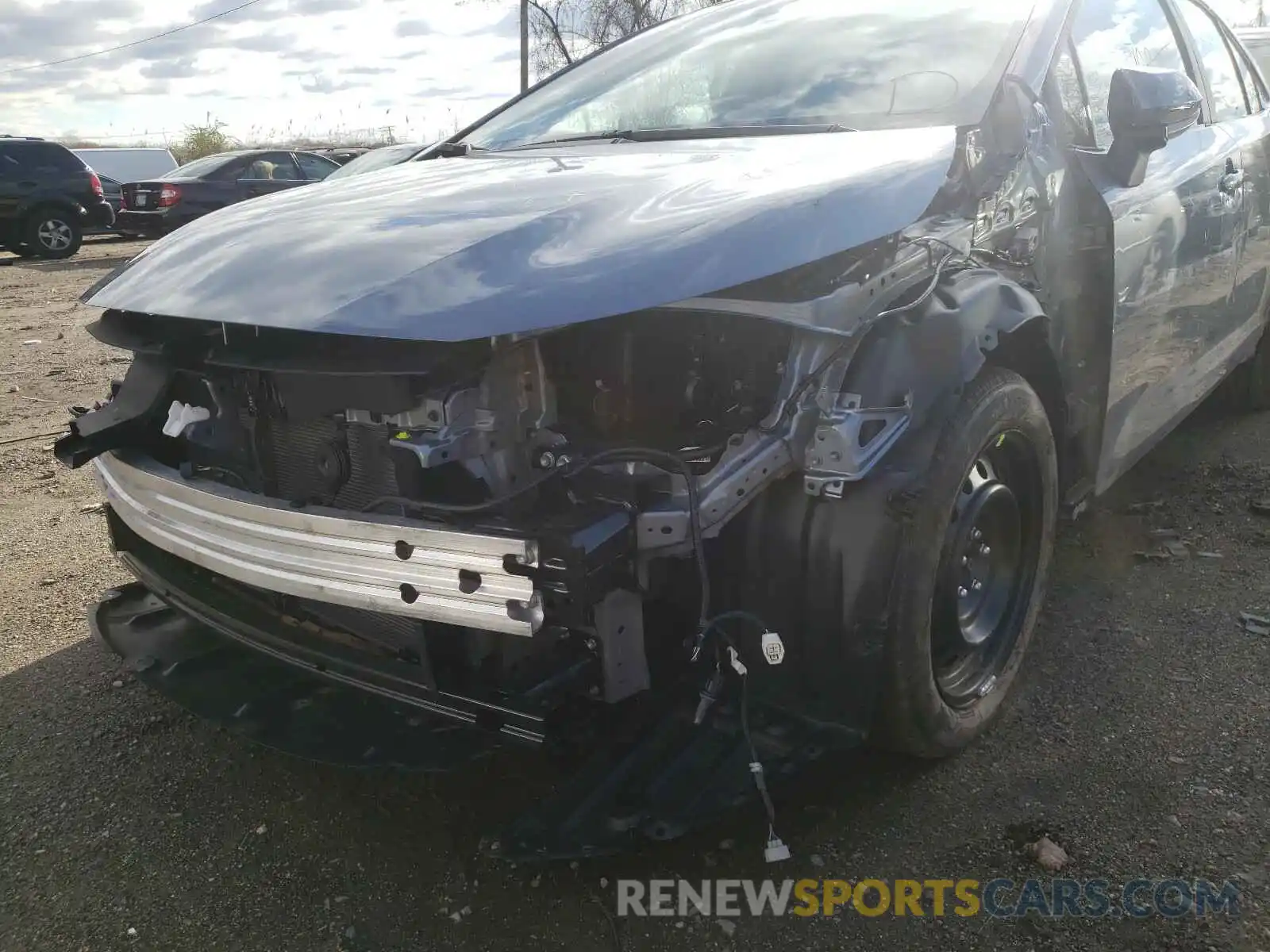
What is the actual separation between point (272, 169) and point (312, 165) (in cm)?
72

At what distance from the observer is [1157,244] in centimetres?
285

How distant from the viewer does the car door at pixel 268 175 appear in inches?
560

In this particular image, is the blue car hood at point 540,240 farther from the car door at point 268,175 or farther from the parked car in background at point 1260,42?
the car door at point 268,175

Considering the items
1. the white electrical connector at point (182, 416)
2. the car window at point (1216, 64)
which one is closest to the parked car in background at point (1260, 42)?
the car window at point (1216, 64)

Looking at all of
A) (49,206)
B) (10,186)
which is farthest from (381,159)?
(49,206)

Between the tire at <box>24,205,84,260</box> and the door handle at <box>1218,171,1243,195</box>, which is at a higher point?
the door handle at <box>1218,171,1243,195</box>

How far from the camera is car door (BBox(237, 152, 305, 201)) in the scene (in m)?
14.2

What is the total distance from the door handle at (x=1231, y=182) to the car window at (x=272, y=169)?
1344 centimetres

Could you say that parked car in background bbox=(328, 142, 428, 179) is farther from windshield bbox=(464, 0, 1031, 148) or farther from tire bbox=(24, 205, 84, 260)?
tire bbox=(24, 205, 84, 260)

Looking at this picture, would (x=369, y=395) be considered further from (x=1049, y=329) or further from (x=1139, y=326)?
(x=1139, y=326)

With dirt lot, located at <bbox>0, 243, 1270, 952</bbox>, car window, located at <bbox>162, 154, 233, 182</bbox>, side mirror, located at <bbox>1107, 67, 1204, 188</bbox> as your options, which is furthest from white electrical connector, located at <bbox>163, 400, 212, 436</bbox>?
car window, located at <bbox>162, 154, 233, 182</bbox>

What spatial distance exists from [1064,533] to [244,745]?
114 inches

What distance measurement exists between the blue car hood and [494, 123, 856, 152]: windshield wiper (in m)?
0.16

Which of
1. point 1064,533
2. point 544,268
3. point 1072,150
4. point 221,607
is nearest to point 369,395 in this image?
point 544,268
